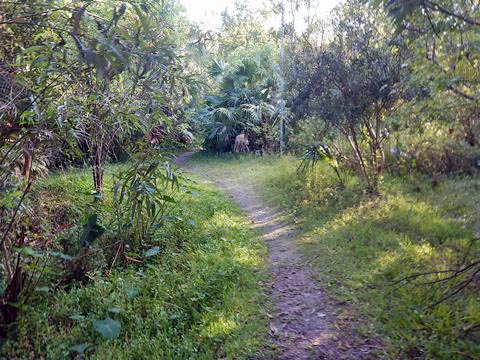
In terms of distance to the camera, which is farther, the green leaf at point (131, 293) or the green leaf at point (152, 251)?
the green leaf at point (152, 251)

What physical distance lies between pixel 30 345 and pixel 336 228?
4.44 m

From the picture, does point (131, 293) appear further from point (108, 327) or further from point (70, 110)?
point (70, 110)

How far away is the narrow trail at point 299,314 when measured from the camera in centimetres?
372

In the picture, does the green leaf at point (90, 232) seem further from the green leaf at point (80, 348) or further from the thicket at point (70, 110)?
the green leaf at point (80, 348)

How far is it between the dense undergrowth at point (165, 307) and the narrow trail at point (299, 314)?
18 centimetres

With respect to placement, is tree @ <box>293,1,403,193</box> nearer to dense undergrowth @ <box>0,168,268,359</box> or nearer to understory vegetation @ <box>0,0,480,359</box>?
understory vegetation @ <box>0,0,480,359</box>

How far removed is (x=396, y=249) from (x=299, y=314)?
1821 millimetres

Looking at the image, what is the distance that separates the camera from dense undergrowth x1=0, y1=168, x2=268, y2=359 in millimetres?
3869

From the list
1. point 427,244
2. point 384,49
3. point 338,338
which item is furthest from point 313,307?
point 384,49

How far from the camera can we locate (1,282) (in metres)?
4.45

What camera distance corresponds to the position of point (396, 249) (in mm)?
5465

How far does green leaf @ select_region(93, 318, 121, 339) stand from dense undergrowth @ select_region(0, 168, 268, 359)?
7cm

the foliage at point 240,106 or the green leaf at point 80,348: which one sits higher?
the foliage at point 240,106

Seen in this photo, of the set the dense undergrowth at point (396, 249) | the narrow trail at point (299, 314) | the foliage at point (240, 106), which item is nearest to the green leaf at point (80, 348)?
the narrow trail at point (299, 314)
